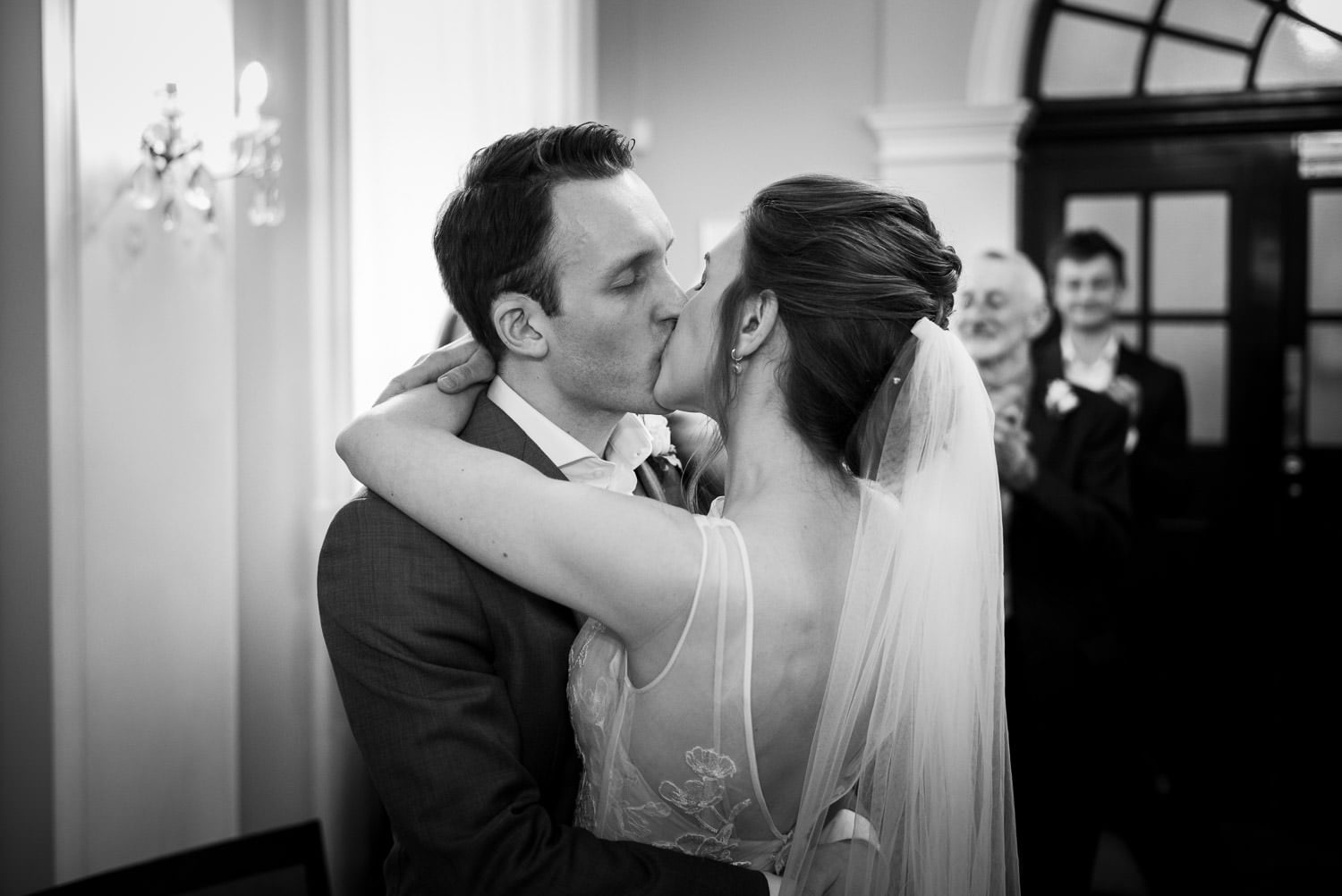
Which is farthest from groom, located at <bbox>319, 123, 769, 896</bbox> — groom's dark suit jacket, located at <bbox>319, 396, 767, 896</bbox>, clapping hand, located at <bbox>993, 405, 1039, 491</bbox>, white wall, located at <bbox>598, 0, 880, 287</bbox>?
white wall, located at <bbox>598, 0, 880, 287</bbox>

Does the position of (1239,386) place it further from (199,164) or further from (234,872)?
(234,872)

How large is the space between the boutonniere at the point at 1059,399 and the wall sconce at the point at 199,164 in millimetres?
2119

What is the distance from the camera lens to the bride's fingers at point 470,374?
1585mm

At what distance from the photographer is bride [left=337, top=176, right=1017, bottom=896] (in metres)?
1.32

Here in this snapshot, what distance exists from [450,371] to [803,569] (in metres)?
0.59

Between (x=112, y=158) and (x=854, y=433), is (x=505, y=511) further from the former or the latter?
(x=112, y=158)

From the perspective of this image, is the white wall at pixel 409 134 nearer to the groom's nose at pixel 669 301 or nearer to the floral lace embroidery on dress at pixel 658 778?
the groom's nose at pixel 669 301

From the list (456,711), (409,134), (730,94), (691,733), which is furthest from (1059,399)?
(730,94)

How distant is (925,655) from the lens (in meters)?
1.45

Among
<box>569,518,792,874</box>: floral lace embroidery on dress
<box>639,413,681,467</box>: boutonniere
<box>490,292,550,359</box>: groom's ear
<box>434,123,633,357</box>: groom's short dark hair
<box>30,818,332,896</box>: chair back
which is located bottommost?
<box>30,818,332,896</box>: chair back

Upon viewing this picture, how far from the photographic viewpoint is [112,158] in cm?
213

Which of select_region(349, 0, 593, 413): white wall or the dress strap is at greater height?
select_region(349, 0, 593, 413): white wall

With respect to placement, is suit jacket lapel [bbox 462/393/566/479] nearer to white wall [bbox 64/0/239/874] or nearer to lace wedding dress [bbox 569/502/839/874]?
lace wedding dress [bbox 569/502/839/874]

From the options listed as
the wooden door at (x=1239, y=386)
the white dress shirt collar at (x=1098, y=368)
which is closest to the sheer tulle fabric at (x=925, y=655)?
the white dress shirt collar at (x=1098, y=368)
